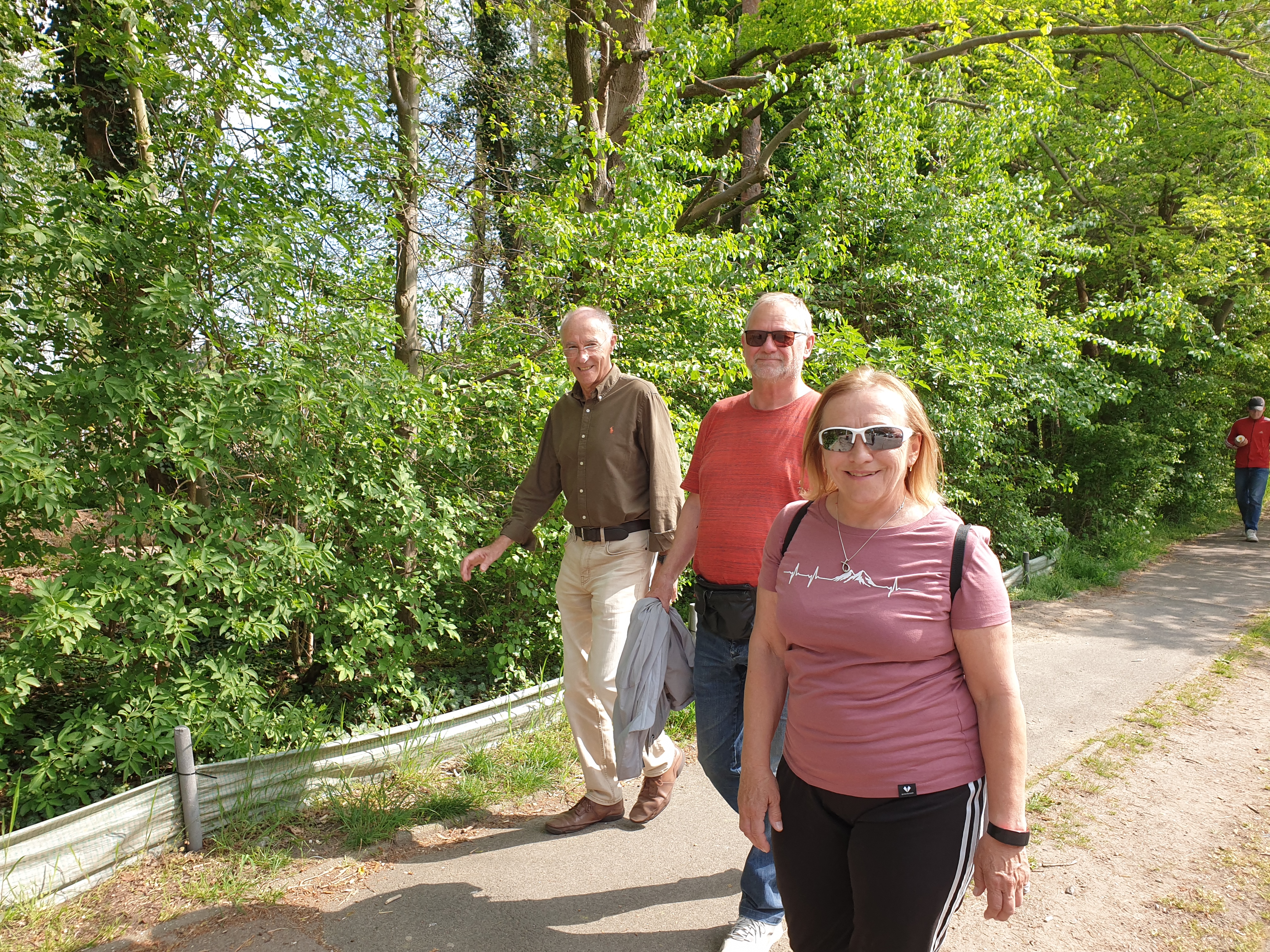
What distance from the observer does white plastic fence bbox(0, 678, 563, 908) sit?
3.11 meters

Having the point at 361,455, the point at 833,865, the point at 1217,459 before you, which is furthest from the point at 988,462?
the point at 833,865

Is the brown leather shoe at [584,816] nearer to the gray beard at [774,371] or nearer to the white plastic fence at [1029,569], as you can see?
the gray beard at [774,371]

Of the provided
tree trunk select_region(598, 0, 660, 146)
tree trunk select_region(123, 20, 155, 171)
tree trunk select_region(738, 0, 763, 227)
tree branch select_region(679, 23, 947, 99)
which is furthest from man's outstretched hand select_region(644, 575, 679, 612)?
tree branch select_region(679, 23, 947, 99)

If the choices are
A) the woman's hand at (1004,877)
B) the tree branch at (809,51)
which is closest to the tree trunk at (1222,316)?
the tree branch at (809,51)

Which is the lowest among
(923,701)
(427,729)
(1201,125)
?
(427,729)

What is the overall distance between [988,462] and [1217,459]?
6.88m

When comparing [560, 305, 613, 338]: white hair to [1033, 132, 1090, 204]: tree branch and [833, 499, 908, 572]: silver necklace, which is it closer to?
[833, 499, 908, 572]: silver necklace

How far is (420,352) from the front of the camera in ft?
18.9

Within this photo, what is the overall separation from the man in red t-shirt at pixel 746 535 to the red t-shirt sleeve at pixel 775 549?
56 centimetres

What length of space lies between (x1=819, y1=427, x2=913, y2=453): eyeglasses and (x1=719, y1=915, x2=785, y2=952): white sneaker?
180 cm

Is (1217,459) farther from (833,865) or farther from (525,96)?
(833,865)

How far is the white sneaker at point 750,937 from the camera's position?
2787mm

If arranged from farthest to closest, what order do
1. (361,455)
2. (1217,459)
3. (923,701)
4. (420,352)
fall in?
(1217,459) → (420,352) → (361,455) → (923,701)

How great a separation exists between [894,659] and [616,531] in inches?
77.9
